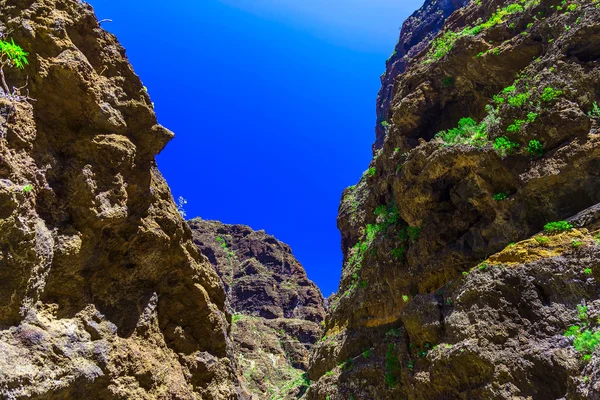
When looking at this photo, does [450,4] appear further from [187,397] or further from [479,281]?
[187,397]

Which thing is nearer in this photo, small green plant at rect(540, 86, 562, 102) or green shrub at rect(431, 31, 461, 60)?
small green plant at rect(540, 86, 562, 102)

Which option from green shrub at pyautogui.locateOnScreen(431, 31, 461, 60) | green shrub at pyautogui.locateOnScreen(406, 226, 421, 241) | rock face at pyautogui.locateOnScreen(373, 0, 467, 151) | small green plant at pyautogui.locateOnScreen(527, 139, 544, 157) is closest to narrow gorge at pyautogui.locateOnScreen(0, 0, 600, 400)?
small green plant at pyautogui.locateOnScreen(527, 139, 544, 157)

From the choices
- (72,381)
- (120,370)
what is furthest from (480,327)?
(72,381)

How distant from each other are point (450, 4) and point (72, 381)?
2454 inches

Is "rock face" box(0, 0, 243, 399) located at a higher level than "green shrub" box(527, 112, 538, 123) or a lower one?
lower

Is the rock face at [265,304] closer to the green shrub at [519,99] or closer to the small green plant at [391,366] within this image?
the small green plant at [391,366]

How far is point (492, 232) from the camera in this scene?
522 inches

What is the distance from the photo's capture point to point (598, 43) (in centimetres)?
1280

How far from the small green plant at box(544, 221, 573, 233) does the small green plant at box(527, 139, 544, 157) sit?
8.27ft

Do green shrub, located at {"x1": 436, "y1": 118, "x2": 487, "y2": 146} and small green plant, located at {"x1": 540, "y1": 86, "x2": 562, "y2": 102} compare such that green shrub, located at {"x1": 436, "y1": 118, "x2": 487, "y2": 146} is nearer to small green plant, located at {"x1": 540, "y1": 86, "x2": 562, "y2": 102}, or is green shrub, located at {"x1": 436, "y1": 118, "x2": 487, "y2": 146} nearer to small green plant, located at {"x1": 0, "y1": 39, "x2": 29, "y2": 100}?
small green plant, located at {"x1": 540, "y1": 86, "x2": 562, "y2": 102}

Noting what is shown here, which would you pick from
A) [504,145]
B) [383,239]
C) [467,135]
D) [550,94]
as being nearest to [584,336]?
[504,145]

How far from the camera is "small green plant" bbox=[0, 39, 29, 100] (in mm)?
6595

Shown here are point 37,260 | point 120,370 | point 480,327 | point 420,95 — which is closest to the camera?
point 37,260

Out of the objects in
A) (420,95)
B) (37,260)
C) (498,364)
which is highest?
(420,95)
